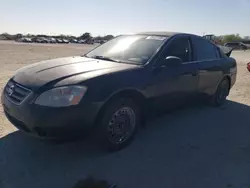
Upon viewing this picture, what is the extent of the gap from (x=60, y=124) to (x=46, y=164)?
62 cm

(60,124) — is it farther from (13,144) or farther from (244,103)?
(244,103)

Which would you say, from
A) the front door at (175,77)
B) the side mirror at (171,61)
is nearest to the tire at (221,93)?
the front door at (175,77)

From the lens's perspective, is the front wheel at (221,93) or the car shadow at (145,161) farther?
the front wheel at (221,93)

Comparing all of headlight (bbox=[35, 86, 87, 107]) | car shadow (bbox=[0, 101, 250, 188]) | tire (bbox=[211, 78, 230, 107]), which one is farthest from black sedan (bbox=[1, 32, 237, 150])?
tire (bbox=[211, 78, 230, 107])

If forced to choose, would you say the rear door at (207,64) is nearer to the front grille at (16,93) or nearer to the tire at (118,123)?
the tire at (118,123)

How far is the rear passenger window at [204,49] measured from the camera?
186 inches

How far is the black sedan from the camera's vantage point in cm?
280

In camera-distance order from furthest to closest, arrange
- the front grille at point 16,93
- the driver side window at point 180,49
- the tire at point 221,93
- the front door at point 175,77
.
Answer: the tire at point 221,93 < the driver side window at point 180,49 < the front door at point 175,77 < the front grille at point 16,93

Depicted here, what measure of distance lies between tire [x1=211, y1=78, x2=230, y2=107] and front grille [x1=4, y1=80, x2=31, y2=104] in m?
4.00

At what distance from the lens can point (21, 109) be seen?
285 cm

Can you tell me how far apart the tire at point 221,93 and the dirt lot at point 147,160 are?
50.5 inches

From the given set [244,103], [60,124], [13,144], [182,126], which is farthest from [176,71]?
[244,103]

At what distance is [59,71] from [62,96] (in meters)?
0.55

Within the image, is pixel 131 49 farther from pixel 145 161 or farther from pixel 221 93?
pixel 221 93
